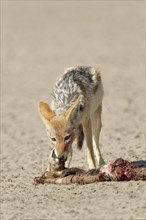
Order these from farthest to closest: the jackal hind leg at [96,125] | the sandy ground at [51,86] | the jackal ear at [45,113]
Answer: the jackal hind leg at [96,125] → the jackal ear at [45,113] → the sandy ground at [51,86]

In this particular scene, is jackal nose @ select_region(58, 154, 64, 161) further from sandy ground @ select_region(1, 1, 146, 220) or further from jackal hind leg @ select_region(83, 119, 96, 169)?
jackal hind leg @ select_region(83, 119, 96, 169)

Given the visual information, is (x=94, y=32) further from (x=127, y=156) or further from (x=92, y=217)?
(x=92, y=217)

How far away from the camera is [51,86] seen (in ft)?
74.1

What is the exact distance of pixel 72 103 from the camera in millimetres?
11672

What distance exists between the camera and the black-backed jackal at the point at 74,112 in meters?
11.0

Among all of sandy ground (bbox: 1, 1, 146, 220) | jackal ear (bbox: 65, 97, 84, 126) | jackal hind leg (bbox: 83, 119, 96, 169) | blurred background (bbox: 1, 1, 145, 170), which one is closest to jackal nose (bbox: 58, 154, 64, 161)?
sandy ground (bbox: 1, 1, 146, 220)

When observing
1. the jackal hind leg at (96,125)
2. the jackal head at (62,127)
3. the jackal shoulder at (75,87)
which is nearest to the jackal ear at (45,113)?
the jackal head at (62,127)

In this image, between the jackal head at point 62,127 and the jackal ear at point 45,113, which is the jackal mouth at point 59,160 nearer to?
the jackal head at point 62,127

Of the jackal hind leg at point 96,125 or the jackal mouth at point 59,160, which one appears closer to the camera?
the jackal mouth at point 59,160

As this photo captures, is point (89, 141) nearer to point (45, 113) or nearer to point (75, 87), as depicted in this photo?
point (75, 87)

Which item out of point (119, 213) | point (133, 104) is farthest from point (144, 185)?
point (133, 104)

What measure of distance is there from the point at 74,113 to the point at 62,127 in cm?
46

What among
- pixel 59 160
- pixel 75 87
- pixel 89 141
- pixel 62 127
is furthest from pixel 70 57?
pixel 59 160

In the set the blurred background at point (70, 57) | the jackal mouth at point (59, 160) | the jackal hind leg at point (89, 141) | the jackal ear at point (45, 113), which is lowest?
the jackal mouth at point (59, 160)
